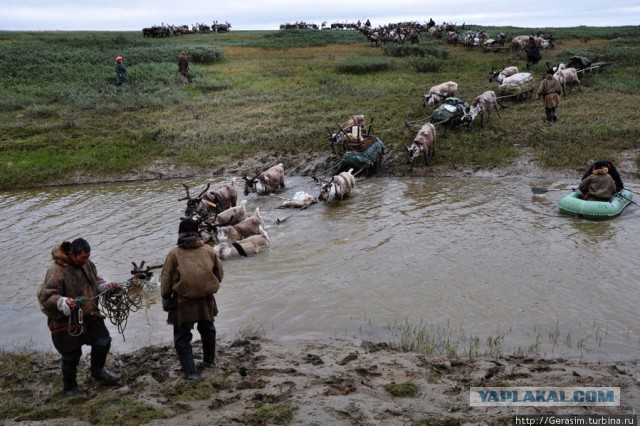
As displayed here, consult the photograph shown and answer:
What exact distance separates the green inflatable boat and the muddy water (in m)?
0.24

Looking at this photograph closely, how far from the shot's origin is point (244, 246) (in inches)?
447

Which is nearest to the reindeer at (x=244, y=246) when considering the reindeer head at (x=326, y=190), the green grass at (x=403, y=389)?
the reindeer head at (x=326, y=190)

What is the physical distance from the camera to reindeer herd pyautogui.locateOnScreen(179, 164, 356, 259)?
1153 cm

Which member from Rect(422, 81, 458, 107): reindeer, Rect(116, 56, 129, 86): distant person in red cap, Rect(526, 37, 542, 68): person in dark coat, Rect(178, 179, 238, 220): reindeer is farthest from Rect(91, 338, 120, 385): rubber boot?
Rect(526, 37, 542, 68): person in dark coat

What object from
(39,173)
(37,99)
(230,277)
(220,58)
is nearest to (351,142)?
(230,277)

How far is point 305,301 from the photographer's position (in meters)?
9.09

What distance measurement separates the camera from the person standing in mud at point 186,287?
21.1ft

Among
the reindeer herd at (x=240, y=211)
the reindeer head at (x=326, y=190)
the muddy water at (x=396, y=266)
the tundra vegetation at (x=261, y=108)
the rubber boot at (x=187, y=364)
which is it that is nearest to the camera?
the rubber boot at (x=187, y=364)

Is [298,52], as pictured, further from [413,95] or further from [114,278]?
[114,278]

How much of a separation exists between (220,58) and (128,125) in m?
17.2

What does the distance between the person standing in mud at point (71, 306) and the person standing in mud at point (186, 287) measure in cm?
81

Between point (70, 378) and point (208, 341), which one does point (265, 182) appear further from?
point (70, 378)

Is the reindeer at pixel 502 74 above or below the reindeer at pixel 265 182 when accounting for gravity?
above

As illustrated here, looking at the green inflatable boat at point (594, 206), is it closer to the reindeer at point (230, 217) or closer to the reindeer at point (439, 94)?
the reindeer at point (230, 217)
